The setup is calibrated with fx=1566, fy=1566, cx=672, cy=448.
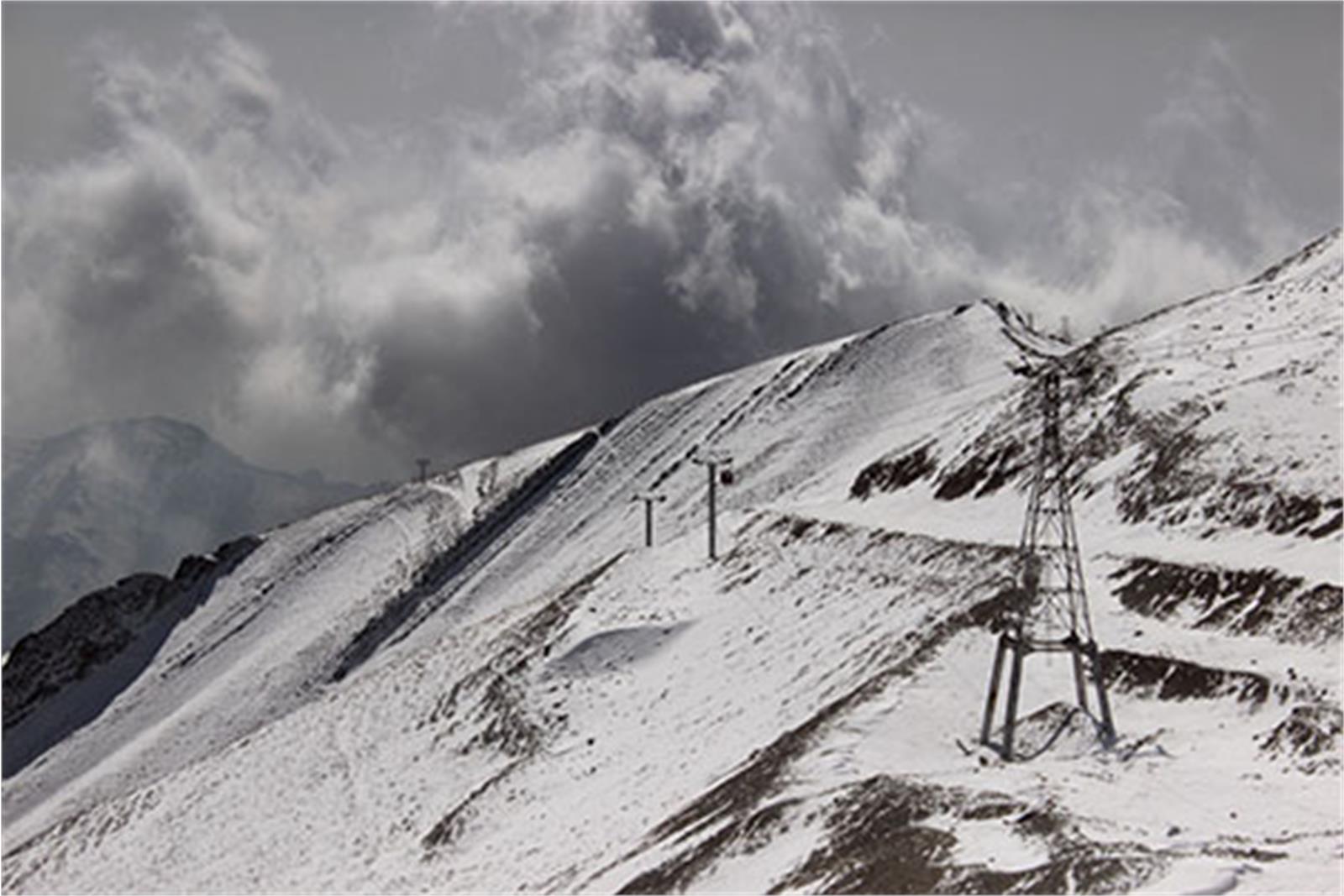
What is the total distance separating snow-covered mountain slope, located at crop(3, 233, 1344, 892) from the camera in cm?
2689

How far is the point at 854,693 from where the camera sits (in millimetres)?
38938

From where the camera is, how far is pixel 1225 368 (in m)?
56.3

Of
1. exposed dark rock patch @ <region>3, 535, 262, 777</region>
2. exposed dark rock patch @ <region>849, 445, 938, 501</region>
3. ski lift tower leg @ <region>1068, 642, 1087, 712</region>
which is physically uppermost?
exposed dark rock patch @ <region>3, 535, 262, 777</region>

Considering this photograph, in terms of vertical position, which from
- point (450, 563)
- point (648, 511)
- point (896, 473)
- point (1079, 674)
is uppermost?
point (450, 563)

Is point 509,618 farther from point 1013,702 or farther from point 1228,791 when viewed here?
point 1228,791

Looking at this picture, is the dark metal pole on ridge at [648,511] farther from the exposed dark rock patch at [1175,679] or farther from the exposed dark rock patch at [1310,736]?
the exposed dark rock patch at [1310,736]

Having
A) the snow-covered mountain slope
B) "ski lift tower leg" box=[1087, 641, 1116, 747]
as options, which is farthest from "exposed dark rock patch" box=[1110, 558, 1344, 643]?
"ski lift tower leg" box=[1087, 641, 1116, 747]

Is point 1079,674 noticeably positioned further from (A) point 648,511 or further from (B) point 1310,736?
(A) point 648,511

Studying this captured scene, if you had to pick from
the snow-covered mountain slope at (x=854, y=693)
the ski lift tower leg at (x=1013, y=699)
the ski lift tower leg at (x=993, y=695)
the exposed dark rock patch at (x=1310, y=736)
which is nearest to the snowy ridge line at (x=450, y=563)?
the snow-covered mountain slope at (x=854, y=693)

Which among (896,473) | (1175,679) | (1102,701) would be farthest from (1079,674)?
(896,473)

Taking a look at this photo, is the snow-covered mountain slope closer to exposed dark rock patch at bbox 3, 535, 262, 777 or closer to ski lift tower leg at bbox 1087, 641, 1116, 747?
ski lift tower leg at bbox 1087, 641, 1116, 747

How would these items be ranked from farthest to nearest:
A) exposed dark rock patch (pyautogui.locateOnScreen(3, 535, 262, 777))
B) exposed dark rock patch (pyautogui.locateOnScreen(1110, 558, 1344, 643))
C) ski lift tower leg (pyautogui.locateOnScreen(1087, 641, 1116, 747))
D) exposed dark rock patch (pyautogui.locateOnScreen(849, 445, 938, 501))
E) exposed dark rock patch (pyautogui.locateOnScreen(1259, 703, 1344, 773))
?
1. exposed dark rock patch (pyautogui.locateOnScreen(3, 535, 262, 777))
2. exposed dark rock patch (pyautogui.locateOnScreen(849, 445, 938, 501))
3. exposed dark rock patch (pyautogui.locateOnScreen(1110, 558, 1344, 643))
4. ski lift tower leg (pyautogui.locateOnScreen(1087, 641, 1116, 747))
5. exposed dark rock patch (pyautogui.locateOnScreen(1259, 703, 1344, 773))

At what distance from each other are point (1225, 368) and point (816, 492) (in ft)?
88.8

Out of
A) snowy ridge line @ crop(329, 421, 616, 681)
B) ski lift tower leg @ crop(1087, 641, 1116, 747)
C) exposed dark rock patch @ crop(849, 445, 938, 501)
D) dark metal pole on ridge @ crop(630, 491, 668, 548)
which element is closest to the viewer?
ski lift tower leg @ crop(1087, 641, 1116, 747)
